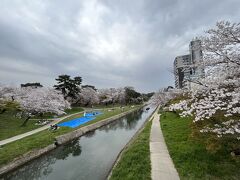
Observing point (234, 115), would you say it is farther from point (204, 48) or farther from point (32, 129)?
point (32, 129)

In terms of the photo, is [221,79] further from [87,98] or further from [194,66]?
[87,98]

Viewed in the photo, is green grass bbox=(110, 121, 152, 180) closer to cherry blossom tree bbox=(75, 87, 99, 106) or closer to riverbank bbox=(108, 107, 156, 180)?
riverbank bbox=(108, 107, 156, 180)

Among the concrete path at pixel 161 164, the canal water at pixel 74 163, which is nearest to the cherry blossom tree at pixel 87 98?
the canal water at pixel 74 163

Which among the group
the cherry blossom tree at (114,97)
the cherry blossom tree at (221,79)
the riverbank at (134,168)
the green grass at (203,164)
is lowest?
the riverbank at (134,168)

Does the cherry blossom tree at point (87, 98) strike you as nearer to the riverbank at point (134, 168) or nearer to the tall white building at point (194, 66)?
the riverbank at point (134, 168)

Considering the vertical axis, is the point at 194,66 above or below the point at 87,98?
below

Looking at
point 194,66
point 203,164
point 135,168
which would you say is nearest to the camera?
point 194,66

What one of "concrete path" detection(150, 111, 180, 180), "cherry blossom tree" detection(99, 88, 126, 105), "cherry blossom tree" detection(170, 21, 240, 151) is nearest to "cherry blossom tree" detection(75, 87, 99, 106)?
"cherry blossom tree" detection(99, 88, 126, 105)

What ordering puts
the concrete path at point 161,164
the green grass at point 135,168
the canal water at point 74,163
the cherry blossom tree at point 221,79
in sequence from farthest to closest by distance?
the canal water at point 74,163 < the green grass at point 135,168 < the concrete path at point 161,164 < the cherry blossom tree at point 221,79

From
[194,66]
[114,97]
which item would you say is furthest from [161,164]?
[114,97]

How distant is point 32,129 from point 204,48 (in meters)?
22.3

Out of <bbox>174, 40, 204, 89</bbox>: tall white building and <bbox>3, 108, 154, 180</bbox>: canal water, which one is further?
<bbox>3, 108, 154, 180</bbox>: canal water

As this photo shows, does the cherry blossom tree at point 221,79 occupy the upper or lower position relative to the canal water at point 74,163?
upper

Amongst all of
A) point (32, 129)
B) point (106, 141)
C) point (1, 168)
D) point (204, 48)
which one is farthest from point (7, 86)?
point (204, 48)
